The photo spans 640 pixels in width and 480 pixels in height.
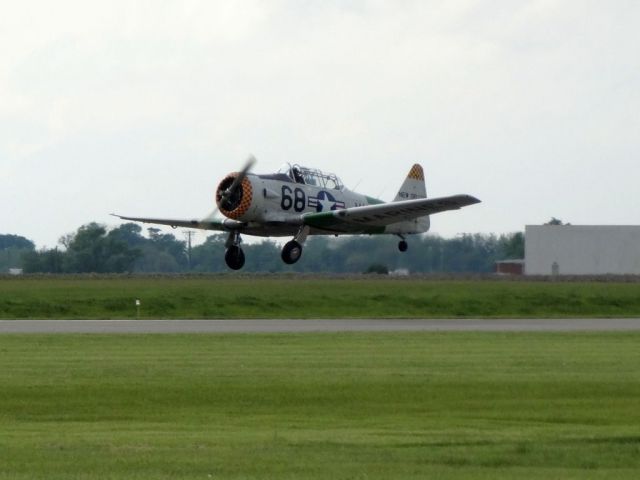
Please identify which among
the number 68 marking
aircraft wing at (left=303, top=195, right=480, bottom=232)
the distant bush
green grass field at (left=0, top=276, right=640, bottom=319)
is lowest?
green grass field at (left=0, top=276, right=640, bottom=319)

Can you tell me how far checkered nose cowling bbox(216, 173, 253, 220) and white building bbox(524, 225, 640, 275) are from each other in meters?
34.5

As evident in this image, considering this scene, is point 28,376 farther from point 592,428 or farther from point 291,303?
point 291,303

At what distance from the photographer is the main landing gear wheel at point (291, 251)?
140 ft

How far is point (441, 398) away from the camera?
20.9 meters

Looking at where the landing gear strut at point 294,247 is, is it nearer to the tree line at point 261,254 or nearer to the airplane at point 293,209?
the airplane at point 293,209

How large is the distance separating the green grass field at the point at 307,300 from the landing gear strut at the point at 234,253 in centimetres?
419

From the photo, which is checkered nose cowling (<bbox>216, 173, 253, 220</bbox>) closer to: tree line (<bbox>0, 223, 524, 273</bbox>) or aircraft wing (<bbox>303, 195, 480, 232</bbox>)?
aircraft wing (<bbox>303, 195, 480, 232</bbox>)

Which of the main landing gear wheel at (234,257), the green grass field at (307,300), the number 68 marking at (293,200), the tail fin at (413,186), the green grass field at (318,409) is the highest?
the tail fin at (413,186)

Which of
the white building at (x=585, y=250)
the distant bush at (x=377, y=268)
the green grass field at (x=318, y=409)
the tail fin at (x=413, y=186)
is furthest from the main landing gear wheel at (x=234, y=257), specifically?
the white building at (x=585, y=250)

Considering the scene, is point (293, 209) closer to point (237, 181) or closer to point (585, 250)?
point (237, 181)

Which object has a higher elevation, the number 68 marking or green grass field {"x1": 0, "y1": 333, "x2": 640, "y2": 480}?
the number 68 marking

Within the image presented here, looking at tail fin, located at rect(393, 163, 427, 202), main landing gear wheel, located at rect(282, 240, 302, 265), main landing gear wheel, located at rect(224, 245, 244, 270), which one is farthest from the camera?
tail fin, located at rect(393, 163, 427, 202)

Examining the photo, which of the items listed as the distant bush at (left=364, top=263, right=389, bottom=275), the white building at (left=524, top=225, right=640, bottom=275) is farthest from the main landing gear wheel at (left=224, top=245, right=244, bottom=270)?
the white building at (left=524, top=225, right=640, bottom=275)

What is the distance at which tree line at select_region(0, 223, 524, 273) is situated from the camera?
2291 inches
